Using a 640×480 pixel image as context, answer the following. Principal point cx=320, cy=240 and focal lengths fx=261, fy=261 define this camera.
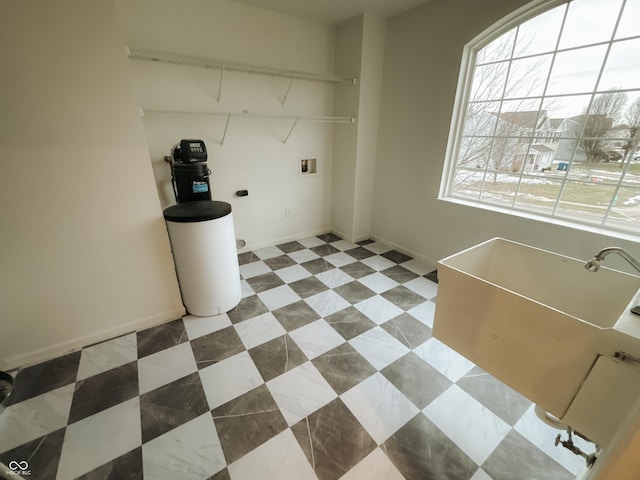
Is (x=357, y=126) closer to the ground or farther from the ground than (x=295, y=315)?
farther from the ground

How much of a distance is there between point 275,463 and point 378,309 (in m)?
1.26

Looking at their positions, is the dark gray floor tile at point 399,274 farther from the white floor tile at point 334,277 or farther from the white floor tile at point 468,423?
the white floor tile at point 468,423

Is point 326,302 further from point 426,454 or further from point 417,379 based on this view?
point 426,454

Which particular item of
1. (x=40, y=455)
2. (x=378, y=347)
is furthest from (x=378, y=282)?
(x=40, y=455)

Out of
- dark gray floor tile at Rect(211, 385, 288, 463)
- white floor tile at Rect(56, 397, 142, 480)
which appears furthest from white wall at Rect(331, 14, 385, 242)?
white floor tile at Rect(56, 397, 142, 480)

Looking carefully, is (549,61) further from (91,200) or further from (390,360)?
(91,200)

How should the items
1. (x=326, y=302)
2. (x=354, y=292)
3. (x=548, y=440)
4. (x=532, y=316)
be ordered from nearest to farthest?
(x=532, y=316)
(x=548, y=440)
(x=326, y=302)
(x=354, y=292)

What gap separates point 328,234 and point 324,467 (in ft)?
8.94

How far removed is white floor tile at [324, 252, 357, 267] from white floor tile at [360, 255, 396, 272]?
150 mm

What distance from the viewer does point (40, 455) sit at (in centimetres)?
114

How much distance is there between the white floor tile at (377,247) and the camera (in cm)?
313

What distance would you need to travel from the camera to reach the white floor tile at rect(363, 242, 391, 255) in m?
3.13

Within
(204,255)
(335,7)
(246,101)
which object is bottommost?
(204,255)

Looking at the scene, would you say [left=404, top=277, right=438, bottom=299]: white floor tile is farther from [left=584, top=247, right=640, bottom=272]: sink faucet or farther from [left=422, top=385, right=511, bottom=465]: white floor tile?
[left=584, top=247, right=640, bottom=272]: sink faucet
